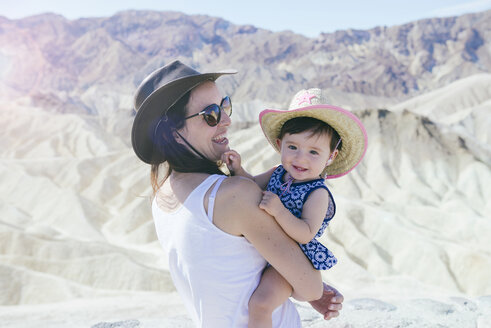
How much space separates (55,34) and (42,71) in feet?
132

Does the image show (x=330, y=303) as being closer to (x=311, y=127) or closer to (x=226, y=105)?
(x=311, y=127)

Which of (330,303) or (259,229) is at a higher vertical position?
(259,229)

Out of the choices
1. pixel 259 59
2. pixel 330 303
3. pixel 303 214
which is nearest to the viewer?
pixel 303 214

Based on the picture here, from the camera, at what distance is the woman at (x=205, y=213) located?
212 cm

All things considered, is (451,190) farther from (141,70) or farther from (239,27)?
(239,27)

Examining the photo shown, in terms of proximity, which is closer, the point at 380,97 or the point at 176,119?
the point at 176,119

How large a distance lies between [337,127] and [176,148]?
0.96m

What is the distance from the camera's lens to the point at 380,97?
103 metres

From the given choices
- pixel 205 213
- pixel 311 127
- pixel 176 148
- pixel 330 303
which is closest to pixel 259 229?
pixel 205 213

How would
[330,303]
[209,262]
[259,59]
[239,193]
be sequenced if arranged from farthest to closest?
[259,59] < [330,303] < [209,262] < [239,193]

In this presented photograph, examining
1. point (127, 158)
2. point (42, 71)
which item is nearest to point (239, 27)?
point (42, 71)

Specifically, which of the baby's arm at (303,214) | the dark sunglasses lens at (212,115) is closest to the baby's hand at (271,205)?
the baby's arm at (303,214)

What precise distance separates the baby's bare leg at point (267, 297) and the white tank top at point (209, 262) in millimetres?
48

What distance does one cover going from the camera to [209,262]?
86.4 inches
